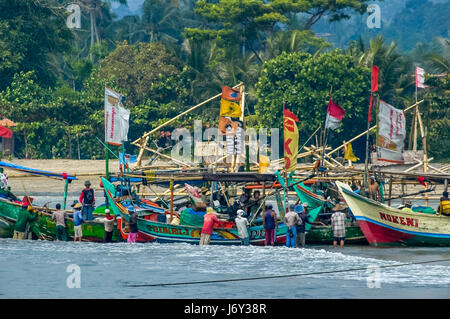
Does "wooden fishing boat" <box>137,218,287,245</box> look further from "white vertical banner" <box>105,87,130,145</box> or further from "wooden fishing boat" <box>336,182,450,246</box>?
"white vertical banner" <box>105,87,130,145</box>

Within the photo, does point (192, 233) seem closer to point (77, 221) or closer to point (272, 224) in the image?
point (272, 224)

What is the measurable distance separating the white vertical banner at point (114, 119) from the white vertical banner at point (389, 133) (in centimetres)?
805

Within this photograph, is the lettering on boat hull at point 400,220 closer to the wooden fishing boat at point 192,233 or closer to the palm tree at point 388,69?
the wooden fishing boat at point 192,233

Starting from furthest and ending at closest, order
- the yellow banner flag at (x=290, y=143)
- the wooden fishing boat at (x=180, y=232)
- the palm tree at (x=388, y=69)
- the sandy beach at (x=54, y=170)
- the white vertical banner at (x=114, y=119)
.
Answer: the palm tree at (x=388, y=69) < the sandy beach at (x=54, y=170) < the white vertical banner at (x=114, y=119) < the yellow banner flag at (x=290, y=143) < the wooden fishing boat at (x=180, y=232)

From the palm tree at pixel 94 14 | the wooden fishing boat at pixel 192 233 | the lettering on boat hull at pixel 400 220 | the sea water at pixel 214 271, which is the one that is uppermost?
the palm tree at pixel 94 14

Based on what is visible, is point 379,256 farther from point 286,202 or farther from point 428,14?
point 428,14

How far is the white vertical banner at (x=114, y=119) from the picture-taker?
2862cm

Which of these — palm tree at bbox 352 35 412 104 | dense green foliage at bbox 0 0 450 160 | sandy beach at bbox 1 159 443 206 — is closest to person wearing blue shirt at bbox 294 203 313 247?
dense green foliage at bbox 0 0 450 160

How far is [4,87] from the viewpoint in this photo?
199 ft

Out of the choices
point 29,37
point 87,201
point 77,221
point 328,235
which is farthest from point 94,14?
point 328,235

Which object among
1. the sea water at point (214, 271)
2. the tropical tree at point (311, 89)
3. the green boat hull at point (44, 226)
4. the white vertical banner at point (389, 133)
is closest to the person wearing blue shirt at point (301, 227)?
the sea water at point (214, 271)

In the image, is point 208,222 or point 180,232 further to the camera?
point 180,232

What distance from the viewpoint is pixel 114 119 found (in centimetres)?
2898

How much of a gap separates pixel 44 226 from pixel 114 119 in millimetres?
4039
